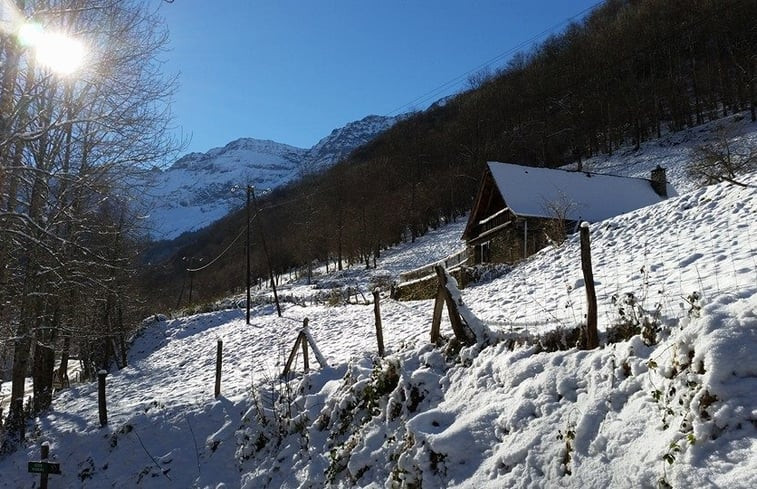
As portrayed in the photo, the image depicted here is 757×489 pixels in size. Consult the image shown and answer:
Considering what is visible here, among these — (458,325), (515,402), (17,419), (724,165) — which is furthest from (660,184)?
(17,419)

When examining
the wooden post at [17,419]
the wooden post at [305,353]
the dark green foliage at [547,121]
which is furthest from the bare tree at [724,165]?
the wooden post at [17,419]

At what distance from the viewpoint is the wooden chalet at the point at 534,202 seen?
22.5 metres

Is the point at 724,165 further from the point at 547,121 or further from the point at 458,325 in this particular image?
the point at 547,121

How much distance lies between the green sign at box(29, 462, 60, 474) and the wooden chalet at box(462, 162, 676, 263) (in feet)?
57.9

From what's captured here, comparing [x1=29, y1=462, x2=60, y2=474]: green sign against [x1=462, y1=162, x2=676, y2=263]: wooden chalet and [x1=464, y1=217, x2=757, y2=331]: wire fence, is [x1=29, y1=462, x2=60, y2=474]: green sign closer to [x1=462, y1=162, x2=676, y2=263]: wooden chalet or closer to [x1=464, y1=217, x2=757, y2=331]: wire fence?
[x1=464, y1=217, x2=757, y2=331]: wire fence

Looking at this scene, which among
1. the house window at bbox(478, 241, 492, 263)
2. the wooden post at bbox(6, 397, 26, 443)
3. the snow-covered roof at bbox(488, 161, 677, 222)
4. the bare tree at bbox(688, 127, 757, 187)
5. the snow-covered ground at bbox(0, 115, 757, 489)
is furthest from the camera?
the house window at bbox(478, 241, 492, 263)

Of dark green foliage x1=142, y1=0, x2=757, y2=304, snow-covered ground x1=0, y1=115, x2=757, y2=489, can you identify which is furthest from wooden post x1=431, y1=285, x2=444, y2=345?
dark green foliage x1=142, y1=0, x2=757, y2=304

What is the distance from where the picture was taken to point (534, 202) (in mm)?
23406

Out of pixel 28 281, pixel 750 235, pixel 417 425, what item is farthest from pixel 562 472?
pixel 28 281

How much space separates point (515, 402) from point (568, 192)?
72.7 ft

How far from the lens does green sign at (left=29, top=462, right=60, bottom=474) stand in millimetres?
7764

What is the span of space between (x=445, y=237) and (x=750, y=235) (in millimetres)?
35713

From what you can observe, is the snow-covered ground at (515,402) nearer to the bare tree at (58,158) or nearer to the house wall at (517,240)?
the bare tree at (58,158)

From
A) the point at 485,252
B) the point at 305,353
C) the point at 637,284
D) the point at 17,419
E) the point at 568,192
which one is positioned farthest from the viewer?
the point at 485,252
